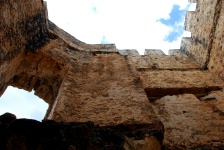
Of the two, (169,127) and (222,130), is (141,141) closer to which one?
(169,127)

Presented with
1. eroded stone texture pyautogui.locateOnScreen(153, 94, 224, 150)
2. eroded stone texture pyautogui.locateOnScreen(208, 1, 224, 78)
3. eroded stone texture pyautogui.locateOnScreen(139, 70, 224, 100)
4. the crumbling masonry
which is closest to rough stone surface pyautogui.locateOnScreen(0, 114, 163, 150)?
the crumbling masonry

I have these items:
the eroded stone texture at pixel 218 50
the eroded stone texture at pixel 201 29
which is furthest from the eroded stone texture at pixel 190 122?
the eroded stone texture at pixel 201 29

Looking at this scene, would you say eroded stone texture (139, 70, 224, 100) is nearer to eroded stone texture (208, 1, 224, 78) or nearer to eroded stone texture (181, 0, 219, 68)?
eroded stone texture (208, 1, 224, 78)

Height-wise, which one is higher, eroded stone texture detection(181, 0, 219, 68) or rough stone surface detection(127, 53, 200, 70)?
eroded stone texture detection(181, 0, 219, 68)

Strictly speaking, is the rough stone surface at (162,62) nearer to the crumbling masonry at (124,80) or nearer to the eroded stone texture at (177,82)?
the crumbling masonry at (124,80)

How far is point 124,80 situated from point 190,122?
1.08 m

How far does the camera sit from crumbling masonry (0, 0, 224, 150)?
271 centimetres

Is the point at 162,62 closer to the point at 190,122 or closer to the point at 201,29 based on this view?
the point at 201,29

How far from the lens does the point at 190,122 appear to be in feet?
10.0

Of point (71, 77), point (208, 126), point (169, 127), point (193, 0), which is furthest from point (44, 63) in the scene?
point (193, 0)

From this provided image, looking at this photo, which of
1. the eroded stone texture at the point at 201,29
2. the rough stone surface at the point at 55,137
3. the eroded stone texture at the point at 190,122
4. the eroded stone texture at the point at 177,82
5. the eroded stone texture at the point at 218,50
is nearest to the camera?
the rough stone surface at the point at 55,137

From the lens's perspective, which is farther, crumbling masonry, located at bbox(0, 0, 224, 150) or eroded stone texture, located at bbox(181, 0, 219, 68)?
eroded stone texture, located at bbox(181, 0, 219, 68)

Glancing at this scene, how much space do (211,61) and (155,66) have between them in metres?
1.00

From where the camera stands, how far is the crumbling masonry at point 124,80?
8.89ft
